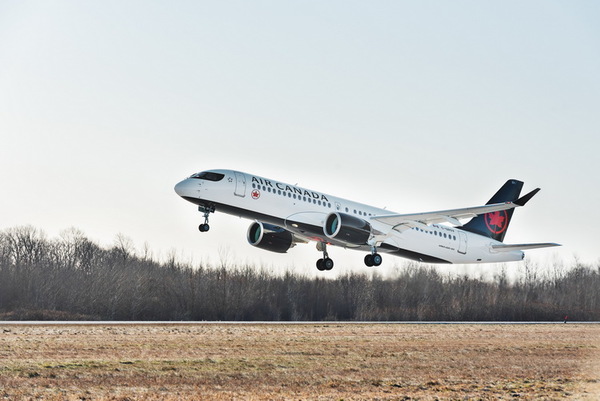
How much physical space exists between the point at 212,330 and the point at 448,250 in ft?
50.0

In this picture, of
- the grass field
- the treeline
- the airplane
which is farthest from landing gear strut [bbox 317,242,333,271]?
the treeline

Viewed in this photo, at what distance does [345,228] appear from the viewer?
137 ft

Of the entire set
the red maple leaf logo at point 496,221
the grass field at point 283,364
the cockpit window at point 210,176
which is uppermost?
the red maple leaf logo at point 496,221

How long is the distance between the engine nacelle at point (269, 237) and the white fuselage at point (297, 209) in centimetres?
243

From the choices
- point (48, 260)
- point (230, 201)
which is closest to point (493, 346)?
point (230, 201)

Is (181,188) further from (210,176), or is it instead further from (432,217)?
(432,217)

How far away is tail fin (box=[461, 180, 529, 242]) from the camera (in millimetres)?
55375

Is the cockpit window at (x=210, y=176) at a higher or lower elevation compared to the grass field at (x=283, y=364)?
higher

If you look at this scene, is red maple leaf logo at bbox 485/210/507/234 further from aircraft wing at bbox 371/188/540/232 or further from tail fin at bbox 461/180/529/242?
aircraft wing at bbox 371/188/540/232

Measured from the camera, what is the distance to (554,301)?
93125 millimetres

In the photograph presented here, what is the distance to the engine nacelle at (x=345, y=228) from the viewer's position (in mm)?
41781

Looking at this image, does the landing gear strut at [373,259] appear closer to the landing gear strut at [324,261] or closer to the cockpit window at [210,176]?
the landing gear strut at [324,261]

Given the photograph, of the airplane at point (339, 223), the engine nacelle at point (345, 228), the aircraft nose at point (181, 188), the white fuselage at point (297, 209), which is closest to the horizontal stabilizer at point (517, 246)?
the airplane at point (339, 223)

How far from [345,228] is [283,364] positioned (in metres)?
10.6
